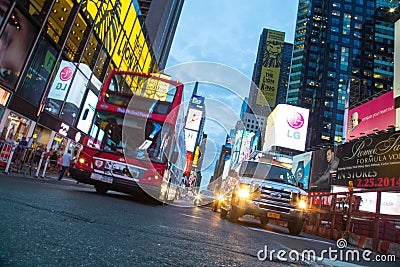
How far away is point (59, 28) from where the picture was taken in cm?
1870

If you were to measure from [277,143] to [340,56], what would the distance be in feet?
195

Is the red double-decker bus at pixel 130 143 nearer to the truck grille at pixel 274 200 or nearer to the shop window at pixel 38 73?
the truck grille at pixel 274 200

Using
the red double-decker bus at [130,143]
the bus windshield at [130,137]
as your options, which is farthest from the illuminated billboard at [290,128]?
the bus windshield at [130,137]

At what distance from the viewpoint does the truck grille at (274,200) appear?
8.13 meters

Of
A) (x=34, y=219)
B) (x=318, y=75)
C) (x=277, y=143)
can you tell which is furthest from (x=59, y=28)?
(x=318, y=75)

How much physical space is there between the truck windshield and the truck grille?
0.55 meters

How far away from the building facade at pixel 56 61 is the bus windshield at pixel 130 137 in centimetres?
82

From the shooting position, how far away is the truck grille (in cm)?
813

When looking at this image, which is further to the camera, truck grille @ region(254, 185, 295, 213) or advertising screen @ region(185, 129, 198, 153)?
advertising screen @ region(185, 129, 198, 153)

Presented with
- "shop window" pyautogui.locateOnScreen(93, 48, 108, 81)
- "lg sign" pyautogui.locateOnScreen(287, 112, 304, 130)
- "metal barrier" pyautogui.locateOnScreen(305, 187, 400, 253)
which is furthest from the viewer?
"lg sign" pyautogui.locateOnScreen(287, 112, 304, 130)

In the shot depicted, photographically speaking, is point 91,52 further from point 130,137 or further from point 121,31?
point 130,137

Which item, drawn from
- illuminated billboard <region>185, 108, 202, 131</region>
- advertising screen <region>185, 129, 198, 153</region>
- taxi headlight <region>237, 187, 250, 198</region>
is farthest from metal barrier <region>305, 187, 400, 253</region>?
illuminated billboard <region>185, 108, 202, 131</region>

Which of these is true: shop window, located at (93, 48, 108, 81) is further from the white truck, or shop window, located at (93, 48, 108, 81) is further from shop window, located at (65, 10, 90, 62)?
the white truck

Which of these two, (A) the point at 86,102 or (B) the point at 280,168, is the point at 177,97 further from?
(A) the point at 86,102
